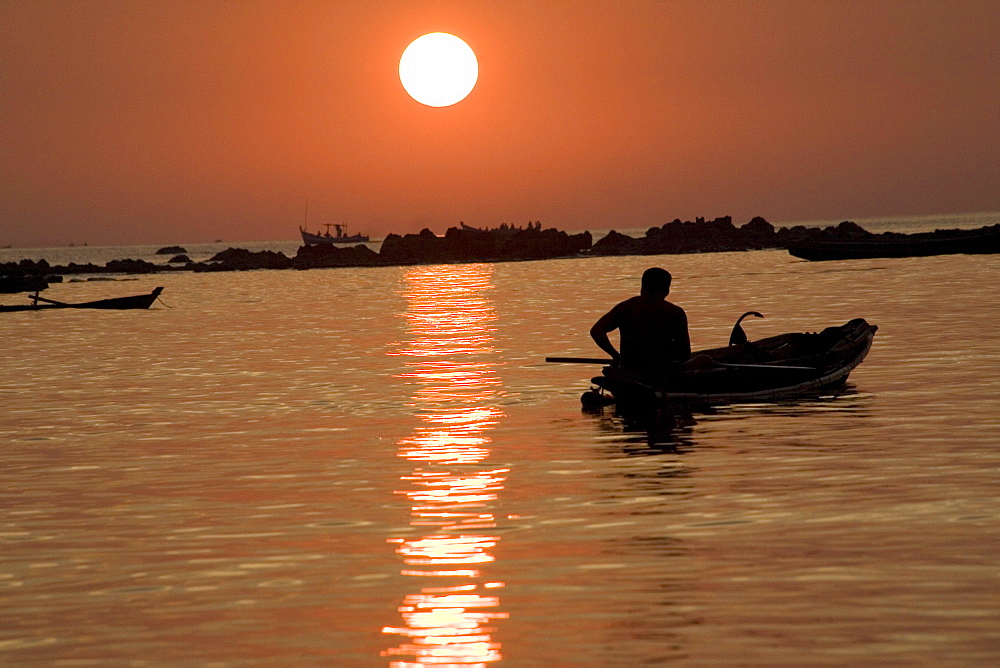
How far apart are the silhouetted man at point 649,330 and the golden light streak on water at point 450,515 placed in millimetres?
2297

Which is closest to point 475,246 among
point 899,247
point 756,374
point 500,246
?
point 500,246

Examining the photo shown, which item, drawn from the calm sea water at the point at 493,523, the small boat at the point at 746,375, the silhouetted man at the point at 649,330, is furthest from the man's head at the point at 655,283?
the calm sea water at the point at 493,523

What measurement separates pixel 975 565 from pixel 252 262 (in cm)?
16716

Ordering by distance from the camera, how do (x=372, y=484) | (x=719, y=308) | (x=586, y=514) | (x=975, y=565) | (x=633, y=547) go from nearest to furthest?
(x=975, y=565) → (x=633, y=547) → (x=586, y=514) → (x=372, y=484) → (x=719, y=308)

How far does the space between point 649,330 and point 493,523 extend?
753cm

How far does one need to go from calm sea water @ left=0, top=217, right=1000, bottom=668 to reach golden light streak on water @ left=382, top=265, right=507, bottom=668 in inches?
1.6

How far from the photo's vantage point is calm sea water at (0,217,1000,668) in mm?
8211

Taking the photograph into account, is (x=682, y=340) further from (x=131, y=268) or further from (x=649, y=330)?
(x=131, y=268)

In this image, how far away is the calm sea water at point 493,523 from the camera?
8211mm

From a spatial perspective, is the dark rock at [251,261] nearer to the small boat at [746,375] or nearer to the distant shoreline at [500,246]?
the distant shoreline at [500,246]

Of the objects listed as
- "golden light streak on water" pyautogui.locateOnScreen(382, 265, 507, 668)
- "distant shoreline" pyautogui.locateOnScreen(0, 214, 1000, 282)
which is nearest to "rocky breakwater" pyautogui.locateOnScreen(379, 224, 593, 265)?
"distant shoreline" pyautogui.locateOnScreen(0, 214, 1000, 282)

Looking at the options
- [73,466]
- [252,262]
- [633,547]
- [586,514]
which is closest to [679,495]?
[586,514]

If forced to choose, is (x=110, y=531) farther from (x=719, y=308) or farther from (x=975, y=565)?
(x=719, y=308)

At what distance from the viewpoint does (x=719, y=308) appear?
4909 cm
